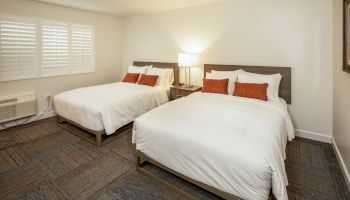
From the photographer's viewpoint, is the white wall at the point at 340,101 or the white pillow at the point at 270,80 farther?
the white pillow at the point at 270,80

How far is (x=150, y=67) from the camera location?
14.9 feet

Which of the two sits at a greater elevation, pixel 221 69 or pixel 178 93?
pixel 221 69

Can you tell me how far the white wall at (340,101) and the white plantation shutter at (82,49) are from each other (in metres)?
4.63

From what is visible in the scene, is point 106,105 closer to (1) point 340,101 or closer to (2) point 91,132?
(2) point 91,132

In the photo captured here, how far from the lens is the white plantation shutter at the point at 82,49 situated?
429 cm

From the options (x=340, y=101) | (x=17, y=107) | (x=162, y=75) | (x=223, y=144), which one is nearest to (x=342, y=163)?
(x=340, y=101)

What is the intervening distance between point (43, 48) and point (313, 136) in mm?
5091

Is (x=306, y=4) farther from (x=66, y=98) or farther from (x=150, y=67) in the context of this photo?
(x=66, y=98)

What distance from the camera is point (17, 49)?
344 centimetres

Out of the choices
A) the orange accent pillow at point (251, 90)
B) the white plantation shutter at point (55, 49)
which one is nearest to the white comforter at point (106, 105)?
the white plantation shutter at point (55, 49)

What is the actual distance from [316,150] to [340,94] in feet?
2.81

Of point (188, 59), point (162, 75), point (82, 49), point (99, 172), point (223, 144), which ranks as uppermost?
point (82, 49)

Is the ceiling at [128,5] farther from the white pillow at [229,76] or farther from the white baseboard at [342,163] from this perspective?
the white baseboard at [342,163]

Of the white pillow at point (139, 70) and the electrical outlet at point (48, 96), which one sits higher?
the white pillow at point (139, 70)
